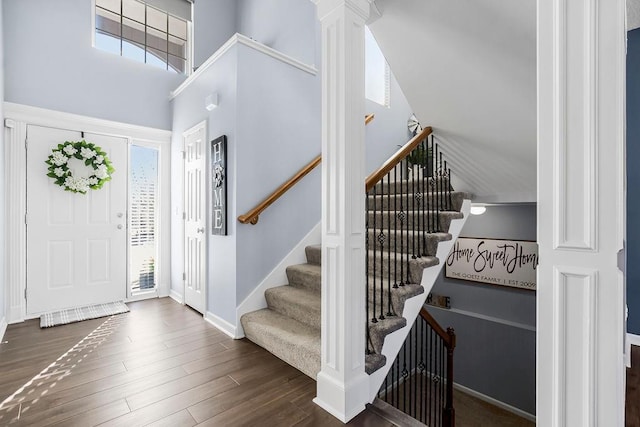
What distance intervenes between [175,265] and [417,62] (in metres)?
3.51

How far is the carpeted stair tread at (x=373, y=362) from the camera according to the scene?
75.2 inches

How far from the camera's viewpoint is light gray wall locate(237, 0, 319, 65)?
360 centimetres

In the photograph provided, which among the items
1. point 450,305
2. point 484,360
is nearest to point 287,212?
point 450,305

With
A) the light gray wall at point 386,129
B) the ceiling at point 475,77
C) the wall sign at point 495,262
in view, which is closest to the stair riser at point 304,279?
the ceiling at point 475,77

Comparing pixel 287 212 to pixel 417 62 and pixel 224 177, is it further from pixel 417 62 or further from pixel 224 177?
pixel 417 62

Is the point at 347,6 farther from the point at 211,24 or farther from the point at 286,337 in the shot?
the point at 211,24

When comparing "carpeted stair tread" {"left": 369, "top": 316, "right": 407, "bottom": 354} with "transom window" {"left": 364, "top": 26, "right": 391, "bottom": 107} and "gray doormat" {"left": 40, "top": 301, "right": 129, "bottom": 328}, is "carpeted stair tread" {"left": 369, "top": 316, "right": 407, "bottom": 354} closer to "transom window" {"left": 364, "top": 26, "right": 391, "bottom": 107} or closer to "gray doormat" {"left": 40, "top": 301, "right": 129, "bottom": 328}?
"gray doormat" {"left": 40, "top": 301, "right": 129, "bottom": 328}

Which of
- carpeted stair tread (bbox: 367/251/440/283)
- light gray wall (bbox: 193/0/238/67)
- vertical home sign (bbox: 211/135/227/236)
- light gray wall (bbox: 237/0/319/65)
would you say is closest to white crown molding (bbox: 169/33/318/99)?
light gray wall (bbox: 237/0/319/65)

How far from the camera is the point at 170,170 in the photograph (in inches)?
164

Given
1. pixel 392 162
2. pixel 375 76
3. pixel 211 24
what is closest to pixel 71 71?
pixel 211 24

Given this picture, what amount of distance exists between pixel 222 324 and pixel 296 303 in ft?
2.74

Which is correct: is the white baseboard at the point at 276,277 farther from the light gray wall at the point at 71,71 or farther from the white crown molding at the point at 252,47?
the light gray wall at the point at 71,71

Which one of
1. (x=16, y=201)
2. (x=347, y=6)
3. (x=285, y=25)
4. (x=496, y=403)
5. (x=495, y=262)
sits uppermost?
(x=285, y=25)

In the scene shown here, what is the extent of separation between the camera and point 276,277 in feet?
10.0
